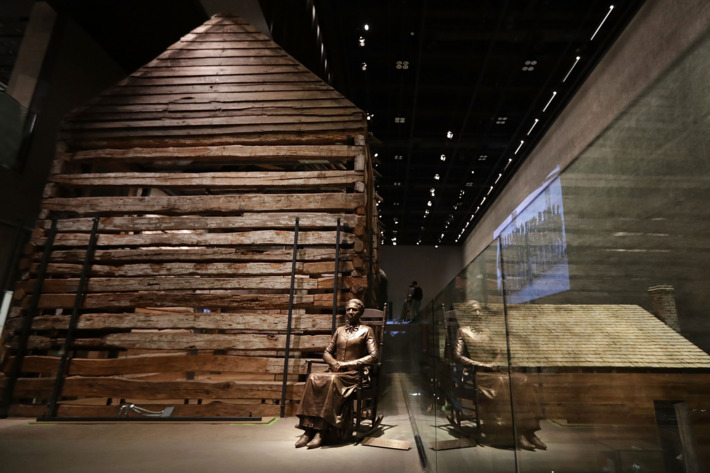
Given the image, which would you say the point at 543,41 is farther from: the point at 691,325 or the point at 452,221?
the point at 452,221

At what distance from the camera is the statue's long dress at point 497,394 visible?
4.06ft

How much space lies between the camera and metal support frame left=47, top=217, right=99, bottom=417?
588cm

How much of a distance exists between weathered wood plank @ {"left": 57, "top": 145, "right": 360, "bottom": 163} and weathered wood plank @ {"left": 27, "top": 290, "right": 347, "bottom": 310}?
265cm

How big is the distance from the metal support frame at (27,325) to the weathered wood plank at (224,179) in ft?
3.39

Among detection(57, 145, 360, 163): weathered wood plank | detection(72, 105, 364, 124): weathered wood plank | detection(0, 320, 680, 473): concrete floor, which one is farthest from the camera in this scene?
detection(72, 105, 364, 124): weathered wood plank

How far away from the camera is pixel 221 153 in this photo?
7465mm

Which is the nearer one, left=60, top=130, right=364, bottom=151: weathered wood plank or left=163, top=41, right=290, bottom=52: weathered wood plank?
left=60, top=130, right=364, bottom=151: weathered wood plank

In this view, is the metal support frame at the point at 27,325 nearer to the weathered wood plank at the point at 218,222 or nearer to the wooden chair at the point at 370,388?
the weathered wood plank at the point at 218,222

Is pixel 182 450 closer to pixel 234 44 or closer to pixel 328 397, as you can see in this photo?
pixel 328 397

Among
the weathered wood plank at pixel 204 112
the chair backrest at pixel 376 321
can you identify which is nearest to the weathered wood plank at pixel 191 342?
the chair backrest at pixel 376 321

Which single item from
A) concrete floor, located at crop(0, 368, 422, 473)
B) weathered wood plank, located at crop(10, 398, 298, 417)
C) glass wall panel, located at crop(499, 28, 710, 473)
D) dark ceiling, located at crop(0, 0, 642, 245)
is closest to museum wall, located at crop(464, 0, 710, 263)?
dark ceiling, located at crop(0, 0, 642, 245)

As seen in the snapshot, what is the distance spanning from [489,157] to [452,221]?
18.8 feet

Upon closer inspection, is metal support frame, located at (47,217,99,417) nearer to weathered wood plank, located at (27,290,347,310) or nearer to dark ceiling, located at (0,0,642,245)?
weathered wood plank, located at (27,290,347,310)

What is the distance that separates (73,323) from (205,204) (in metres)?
2.94
